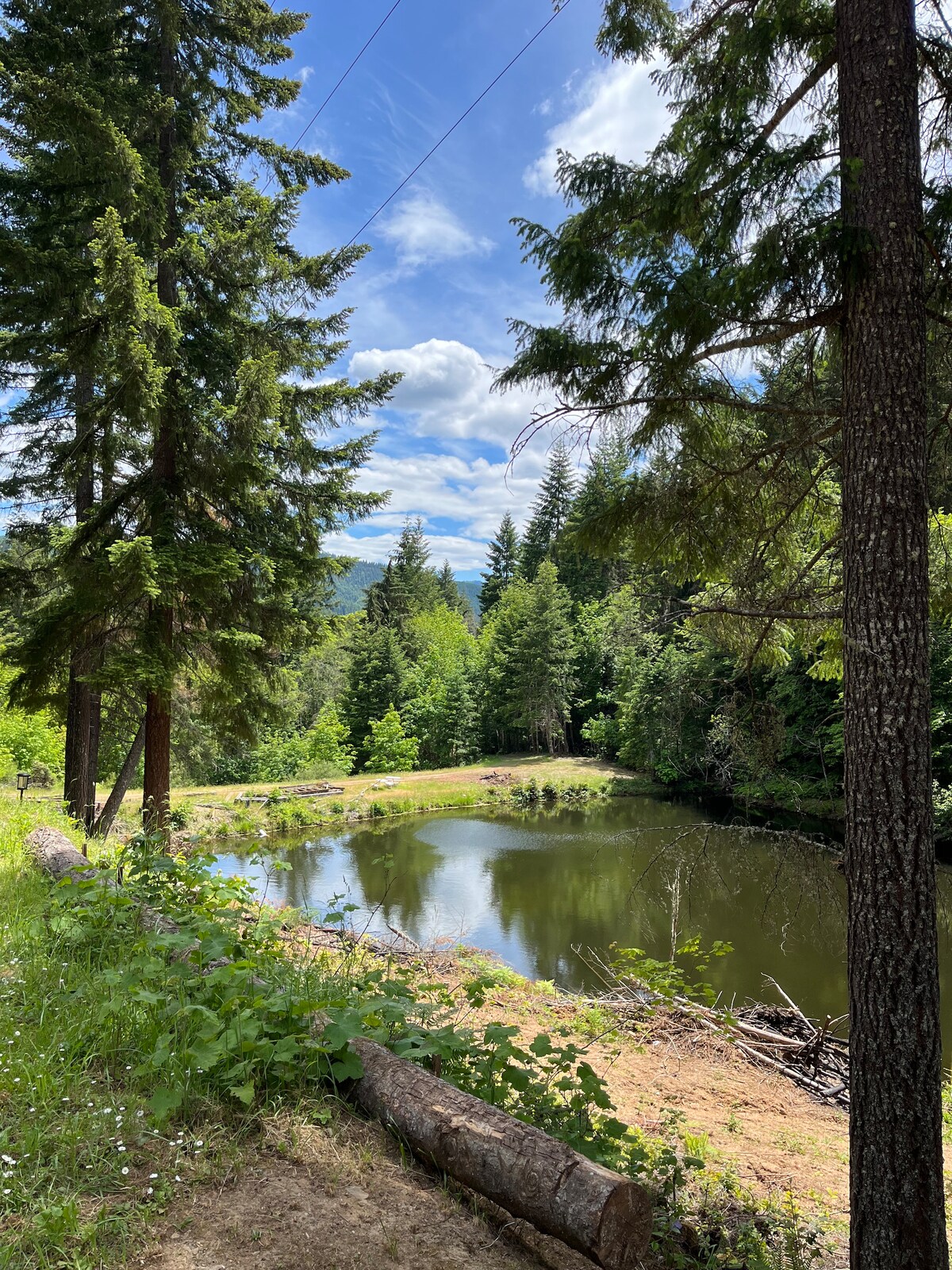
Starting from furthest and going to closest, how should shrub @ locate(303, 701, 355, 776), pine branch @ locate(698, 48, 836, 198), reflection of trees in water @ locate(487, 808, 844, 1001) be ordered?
shrub @ locate(303, 701, 355, 776) → reflection of trees in water @ locate(487, 808, 844, 1001) → pine branch @ locate(698, 48, 836, 198)

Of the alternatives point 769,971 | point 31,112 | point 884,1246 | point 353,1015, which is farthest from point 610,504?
point 769,971

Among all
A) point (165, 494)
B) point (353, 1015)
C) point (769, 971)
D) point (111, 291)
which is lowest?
point (769, 971)

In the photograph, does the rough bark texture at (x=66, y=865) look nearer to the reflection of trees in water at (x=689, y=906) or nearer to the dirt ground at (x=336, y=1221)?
the dirt ground at (x=336, y=1221)

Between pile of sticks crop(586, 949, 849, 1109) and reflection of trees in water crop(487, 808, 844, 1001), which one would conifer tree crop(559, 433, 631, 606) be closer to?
reflection of trees in water crop(487, 808, 844, 1001)

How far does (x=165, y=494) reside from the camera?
7.45 metres

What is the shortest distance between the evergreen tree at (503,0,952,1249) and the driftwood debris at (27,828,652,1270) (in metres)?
1.11

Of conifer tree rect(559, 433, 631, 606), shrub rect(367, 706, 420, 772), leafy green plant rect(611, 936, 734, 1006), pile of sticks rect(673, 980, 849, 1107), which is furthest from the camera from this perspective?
shrub rect(367, 706, 420, 772)

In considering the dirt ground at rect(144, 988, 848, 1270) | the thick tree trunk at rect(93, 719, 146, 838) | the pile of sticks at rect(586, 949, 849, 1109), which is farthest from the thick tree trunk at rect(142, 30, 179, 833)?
the dirt ground at rect(144, 988, 848, 1270)

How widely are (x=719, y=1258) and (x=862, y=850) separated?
5.30 ft

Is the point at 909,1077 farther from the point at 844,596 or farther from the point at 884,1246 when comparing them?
the point at 844,596

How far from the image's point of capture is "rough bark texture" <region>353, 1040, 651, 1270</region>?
6.63ft

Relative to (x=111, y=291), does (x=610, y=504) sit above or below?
below

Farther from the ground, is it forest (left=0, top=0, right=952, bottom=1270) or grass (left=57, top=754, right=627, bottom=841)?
forest (left=0, top=0, right=952, bottom=1270)

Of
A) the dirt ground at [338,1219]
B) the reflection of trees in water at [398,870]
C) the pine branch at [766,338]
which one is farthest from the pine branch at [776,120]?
the reflection of trees in water at [398,870]
